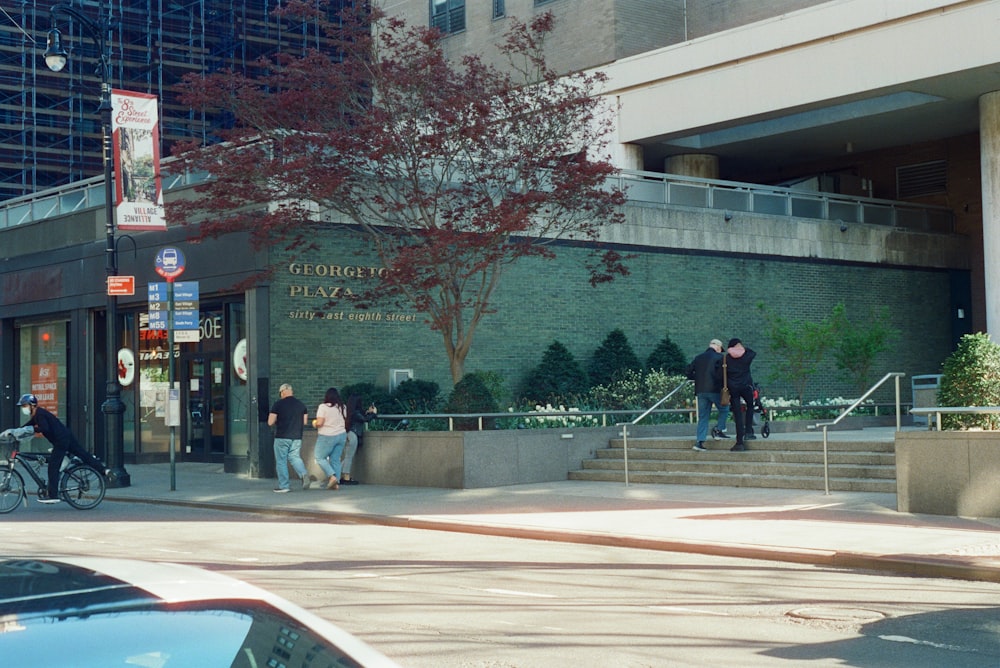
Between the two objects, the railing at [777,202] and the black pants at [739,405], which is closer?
the black pants at [739,405]

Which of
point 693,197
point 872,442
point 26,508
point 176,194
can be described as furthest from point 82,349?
point 872,442

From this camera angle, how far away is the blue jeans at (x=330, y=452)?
2159cm

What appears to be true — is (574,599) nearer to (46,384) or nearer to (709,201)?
(709,201)

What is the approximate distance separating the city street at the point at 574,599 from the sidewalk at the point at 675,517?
1.12 ft

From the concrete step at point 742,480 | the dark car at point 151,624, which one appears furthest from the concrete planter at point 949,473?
the dark car at point 151,624

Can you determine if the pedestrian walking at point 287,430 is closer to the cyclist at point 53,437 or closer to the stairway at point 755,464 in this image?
the cyclist at point 53,437

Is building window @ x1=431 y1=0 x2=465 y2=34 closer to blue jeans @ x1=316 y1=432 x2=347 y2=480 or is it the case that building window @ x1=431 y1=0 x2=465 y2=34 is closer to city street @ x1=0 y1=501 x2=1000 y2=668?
blue jeans @ x1=316 y1=432 x2=347 y2=480

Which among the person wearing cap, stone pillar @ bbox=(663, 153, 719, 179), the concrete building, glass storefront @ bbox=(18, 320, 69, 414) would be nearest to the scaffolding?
the concrete building

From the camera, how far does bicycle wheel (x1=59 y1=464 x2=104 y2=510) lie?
63.8 ft

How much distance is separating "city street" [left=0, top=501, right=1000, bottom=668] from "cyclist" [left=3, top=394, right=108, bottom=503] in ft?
11.6

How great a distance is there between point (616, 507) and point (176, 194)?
14.3 meters

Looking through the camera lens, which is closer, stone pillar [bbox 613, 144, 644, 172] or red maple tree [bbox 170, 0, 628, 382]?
red maple tree [bbox 170, 0, 628, 382]

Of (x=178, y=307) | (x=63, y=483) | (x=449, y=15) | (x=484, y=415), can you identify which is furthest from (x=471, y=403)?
(x=449, y=15)

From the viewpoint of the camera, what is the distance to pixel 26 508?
20156 mm
